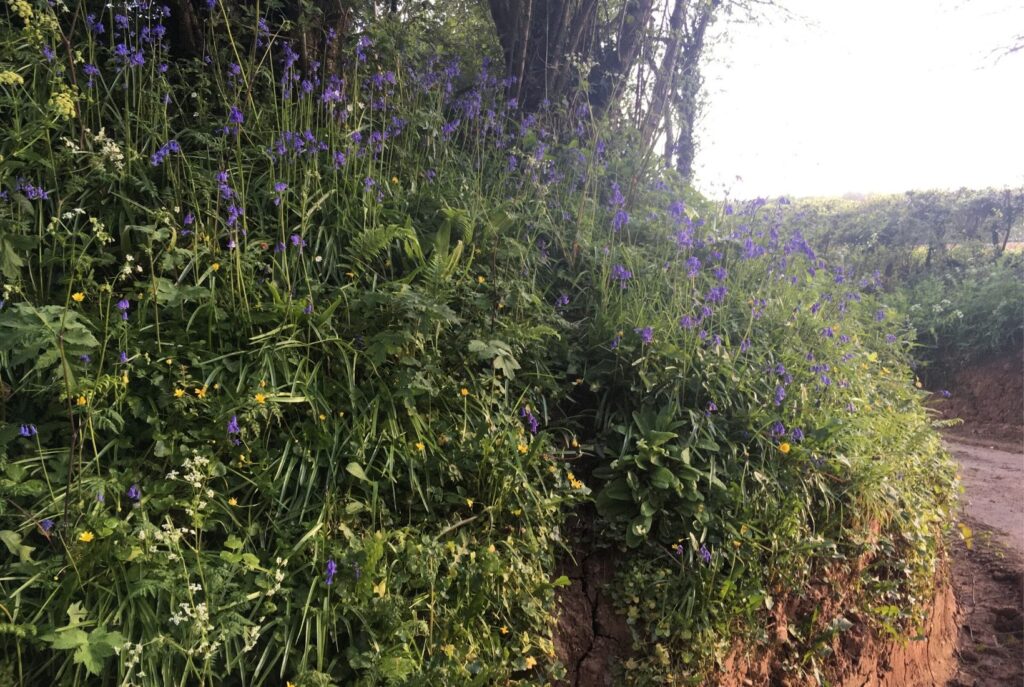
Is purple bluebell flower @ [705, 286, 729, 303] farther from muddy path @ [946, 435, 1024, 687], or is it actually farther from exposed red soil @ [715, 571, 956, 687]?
muddy path @ [946, 435, 1024, 687]

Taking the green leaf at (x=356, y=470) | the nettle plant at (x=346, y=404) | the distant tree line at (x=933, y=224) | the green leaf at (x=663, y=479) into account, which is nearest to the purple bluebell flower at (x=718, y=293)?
the nettle plant at (x=346, y=404)

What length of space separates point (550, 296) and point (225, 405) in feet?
6.23

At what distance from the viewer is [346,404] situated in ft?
7.97

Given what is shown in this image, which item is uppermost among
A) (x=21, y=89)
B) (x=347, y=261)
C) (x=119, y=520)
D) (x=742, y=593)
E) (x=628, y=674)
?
(x=21, y=89)

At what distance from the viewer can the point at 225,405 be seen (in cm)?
215

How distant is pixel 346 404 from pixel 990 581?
4988mm

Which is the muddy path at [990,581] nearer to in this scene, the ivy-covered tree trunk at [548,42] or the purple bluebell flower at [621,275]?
the purple bluebell flower at [621,275]

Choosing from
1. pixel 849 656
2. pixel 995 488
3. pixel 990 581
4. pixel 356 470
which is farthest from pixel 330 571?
pixel 995 488

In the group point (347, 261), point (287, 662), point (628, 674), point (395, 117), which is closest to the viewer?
point (287, 662)

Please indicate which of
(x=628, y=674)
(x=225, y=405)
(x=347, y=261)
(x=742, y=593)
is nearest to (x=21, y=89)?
(x=347, y=261)

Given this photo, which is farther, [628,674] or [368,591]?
[628,674]

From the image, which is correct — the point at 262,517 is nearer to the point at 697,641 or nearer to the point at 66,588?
the point at 66,588

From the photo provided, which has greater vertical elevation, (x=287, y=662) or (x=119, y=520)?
(x=119, y=520)

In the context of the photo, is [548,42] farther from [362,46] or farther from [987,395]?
[987,395]
